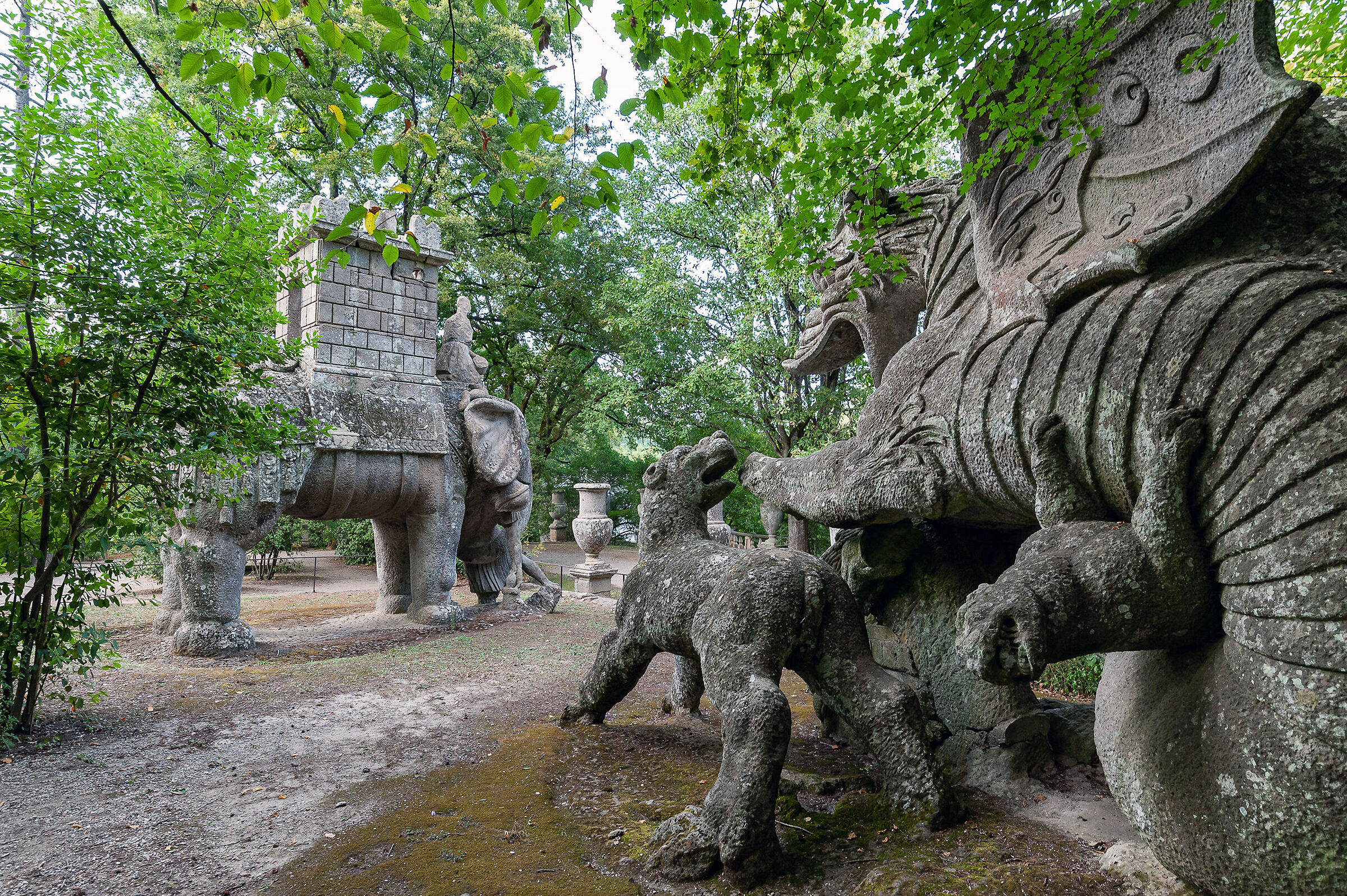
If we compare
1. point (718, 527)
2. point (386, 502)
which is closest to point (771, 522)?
point (718, 527)

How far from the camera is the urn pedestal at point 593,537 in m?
11.7

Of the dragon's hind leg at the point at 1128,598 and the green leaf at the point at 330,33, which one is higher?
the green leaf at the point at 330,33

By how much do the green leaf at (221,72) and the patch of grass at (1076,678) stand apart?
6.01 metres

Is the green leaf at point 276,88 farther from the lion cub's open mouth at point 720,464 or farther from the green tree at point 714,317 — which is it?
the green tree at point 714,317

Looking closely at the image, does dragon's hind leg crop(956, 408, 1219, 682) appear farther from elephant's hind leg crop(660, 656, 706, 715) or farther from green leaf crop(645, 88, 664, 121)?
elephant's hind leg crop(660, 656, 706, 715)

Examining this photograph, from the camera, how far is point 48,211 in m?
3.72

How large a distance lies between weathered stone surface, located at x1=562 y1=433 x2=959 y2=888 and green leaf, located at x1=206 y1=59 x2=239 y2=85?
99.2 inches

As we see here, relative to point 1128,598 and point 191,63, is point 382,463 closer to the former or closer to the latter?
point 191,63

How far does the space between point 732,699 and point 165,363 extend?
3675 millimetres

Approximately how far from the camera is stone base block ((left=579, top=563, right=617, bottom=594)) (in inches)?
458

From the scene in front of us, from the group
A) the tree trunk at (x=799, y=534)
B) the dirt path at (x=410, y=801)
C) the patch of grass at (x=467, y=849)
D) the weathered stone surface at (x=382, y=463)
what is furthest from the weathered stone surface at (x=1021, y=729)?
the tree trunk at (x=799, y=534)

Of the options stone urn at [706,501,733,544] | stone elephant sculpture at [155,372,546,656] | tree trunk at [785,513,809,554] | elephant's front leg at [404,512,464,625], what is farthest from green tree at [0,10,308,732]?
tree trunk at [785,513,809,554]

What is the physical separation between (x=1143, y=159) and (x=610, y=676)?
3.43 m

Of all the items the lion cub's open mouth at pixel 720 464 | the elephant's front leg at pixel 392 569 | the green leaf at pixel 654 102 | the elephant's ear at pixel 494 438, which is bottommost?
the elephant's front leg at pixel 392 569
